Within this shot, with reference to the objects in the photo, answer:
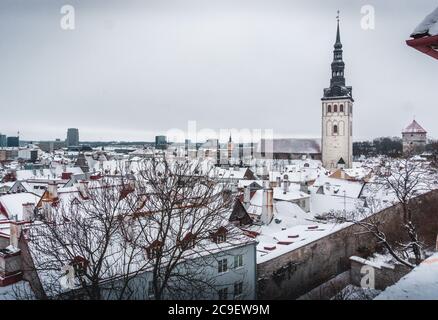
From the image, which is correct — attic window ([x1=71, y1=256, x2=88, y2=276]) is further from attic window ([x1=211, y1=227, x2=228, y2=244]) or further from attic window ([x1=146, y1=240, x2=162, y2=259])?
attic window ([x1=211, y1=227, x2=228, y2=244])

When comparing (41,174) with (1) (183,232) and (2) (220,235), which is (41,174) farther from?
(1) (183,232)

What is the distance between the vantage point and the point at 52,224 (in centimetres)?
995

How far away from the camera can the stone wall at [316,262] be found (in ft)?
45.2

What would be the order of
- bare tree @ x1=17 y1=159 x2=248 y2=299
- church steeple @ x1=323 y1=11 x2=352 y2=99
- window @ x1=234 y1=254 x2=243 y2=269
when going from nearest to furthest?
bare tree @ x1=17 y1=159 x2=248 y2=299
window @ x1=234 y1=254 x2=243 y2=269
church steeple @ x1=323 y1=11 x2=352 y2=99

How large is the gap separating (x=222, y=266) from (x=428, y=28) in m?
10.0

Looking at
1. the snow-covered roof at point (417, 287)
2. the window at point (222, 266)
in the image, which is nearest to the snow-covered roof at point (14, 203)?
the window at point (222, 266)

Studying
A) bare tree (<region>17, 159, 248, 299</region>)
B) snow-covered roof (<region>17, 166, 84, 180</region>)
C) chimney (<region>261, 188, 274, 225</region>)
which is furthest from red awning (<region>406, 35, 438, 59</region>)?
snow-covered roof (<region>17, 166, 84, 180</region>)

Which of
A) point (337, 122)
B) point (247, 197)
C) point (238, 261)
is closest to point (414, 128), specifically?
point (337, 122)

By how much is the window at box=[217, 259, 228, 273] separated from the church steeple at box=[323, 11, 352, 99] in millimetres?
54399

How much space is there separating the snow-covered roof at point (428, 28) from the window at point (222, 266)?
9683 mm

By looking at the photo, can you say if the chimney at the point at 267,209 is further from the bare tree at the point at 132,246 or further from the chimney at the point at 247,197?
the bare tree at the point at 132,246

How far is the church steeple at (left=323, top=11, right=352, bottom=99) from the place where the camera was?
5928 cm

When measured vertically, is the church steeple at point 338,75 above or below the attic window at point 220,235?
above
